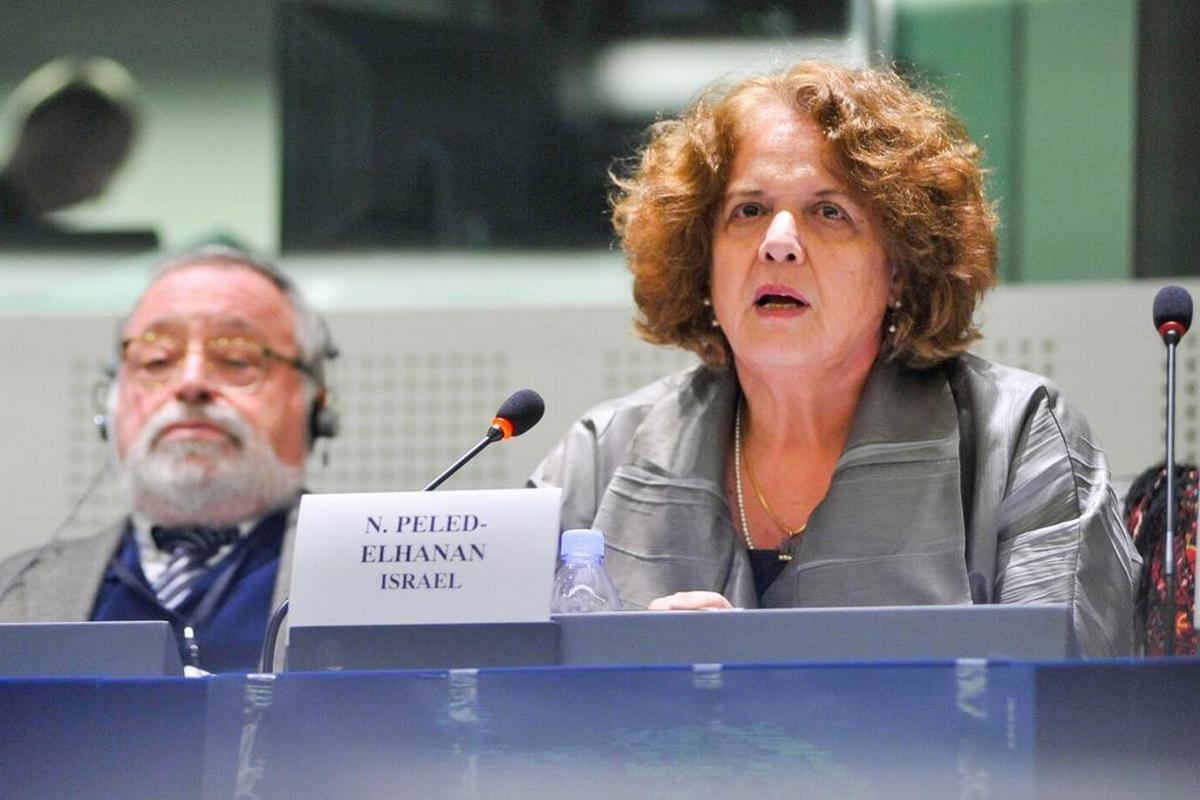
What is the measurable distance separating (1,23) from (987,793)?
3.81 meters

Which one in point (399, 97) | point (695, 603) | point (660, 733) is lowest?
point (660, 733)

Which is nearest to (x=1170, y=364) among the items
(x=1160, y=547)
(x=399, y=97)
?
(x=1160, y=547)

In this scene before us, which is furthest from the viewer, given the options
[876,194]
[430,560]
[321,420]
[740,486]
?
[321,420]

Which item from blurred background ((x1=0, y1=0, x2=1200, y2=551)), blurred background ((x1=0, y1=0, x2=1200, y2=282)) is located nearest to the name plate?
blurred background ((x1=0, y1=0, x2=1200, y2=551))

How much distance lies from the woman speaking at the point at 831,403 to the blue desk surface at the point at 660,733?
2.15 feet

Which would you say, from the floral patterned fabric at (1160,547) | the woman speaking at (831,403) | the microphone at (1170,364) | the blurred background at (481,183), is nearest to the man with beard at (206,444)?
the blurred background at (481,183)

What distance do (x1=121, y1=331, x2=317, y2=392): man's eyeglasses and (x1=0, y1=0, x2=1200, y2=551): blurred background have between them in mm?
730

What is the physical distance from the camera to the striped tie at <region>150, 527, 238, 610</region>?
300 centimetres

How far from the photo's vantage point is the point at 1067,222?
3.77 meters

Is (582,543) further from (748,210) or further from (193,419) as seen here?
(193,419)

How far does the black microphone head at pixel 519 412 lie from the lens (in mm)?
2008

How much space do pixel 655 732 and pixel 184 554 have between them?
181cm

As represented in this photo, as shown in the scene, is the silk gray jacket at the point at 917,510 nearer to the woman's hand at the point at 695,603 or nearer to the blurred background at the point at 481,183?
the woman's hand at the point at 695,603

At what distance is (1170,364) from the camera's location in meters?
1.90
